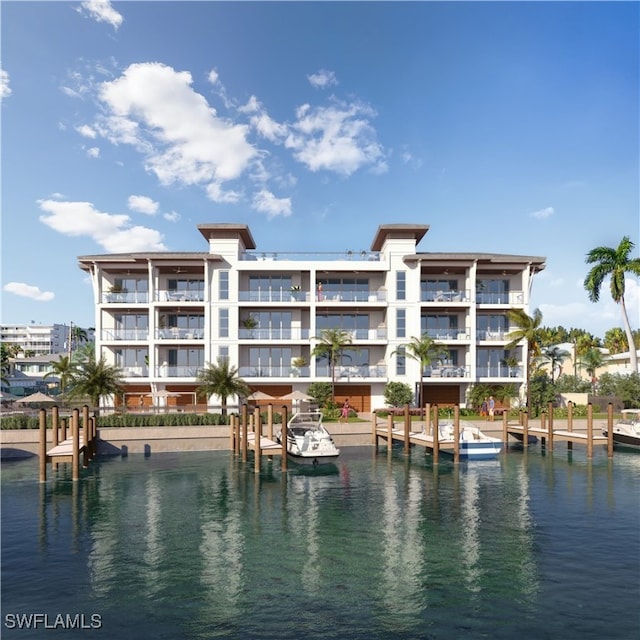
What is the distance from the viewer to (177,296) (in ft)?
159

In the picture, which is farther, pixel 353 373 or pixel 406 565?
pixel 353 373

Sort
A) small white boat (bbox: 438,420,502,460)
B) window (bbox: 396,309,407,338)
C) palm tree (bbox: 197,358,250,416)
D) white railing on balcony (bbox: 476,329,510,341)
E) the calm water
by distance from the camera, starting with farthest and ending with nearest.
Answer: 1. white railing on balcony (bbox: 476,329,510,341)
2. window (bbox: 396,309,407,338)
3. palm tree (bbox: 197,358,250,416)
4. small white boat (bbox: 438,420,502,460)
5. the calm water

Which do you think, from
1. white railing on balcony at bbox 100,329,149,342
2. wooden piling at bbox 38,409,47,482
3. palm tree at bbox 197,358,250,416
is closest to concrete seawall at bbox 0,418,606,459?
palm tree at bbox 197,358,250,416

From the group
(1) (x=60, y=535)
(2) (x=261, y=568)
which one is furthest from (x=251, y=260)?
(2) (x=261, y=568)

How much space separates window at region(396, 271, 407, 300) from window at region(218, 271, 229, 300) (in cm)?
1663

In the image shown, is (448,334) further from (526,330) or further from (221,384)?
(221,384)

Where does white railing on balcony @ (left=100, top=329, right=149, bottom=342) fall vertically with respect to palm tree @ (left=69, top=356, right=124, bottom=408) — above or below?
above

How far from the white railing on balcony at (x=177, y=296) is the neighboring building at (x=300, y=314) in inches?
3.8

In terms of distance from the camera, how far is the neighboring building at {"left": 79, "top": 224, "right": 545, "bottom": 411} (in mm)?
48062

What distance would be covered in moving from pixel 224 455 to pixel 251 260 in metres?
21.2

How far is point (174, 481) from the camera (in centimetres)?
2734

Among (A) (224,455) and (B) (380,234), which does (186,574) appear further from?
(B) (380,234)

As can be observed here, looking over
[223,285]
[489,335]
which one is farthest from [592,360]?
[223,285]

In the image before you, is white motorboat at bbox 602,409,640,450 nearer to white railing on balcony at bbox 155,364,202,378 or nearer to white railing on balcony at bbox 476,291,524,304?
white railing on balcony at bbox 476,291,524,304
